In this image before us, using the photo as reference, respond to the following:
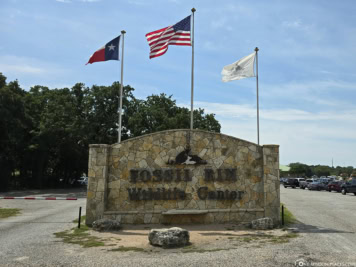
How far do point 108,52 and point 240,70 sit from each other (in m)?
6.42

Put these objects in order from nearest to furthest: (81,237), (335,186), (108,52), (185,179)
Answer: (81,237)
(185,179)
(108,52)
(335,186)

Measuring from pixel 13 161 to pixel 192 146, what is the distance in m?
29.2

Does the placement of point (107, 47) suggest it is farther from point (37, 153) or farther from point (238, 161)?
point (37, 153)

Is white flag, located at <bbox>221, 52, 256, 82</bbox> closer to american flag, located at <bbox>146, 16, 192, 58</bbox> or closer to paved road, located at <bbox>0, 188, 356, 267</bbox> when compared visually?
american flag, located at <bbox>146, 16, 192, 58</bbox>

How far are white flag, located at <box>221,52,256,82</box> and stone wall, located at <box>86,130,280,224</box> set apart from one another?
364cm

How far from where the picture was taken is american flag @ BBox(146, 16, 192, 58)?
13.9 meters

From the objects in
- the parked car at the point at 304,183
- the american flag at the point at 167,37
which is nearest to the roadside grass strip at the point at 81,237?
the american flag at the point at 167,37

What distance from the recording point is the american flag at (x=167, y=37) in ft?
45.6

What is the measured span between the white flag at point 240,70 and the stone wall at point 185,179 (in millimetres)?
3639

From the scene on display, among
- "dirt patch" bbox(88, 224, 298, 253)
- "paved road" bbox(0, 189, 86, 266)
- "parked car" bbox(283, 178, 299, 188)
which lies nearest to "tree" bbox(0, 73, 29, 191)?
"paved road" bbox(0, 189, 86, 266)

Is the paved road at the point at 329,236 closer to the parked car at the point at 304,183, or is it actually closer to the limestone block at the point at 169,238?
the limestone block at the point at 169,238

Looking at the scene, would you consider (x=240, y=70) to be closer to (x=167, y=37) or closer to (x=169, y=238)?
(x=167, y=37)

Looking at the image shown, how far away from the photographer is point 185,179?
13016 mm

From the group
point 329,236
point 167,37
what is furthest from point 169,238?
point 167,37
